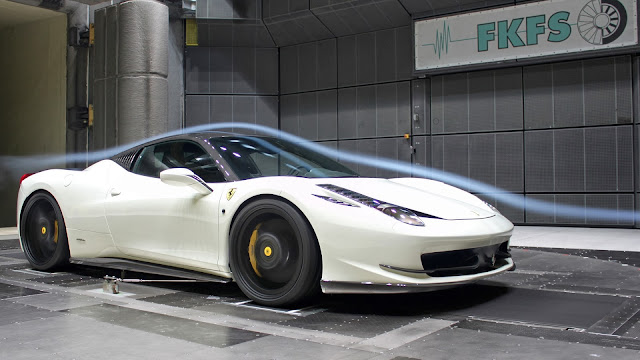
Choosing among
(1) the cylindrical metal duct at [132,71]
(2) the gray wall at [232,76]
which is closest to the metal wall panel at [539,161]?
(2) the gray wall at [232,76]

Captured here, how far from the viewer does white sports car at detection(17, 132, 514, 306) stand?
10.7 ft

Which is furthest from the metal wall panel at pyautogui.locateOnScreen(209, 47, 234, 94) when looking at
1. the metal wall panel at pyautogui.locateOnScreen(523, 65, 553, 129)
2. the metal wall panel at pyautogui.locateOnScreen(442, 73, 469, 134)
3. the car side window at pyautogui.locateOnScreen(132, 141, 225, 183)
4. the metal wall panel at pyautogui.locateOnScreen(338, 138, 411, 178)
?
the car side window at pyautogui.locateOnScreen(132, 141, 225, 183)

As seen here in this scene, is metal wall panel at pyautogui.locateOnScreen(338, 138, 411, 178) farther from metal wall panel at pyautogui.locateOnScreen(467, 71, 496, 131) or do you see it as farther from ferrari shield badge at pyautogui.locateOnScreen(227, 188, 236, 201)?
ferrari shield badge at pyautogui.locateOnScreen(227, 188, 236, 201)

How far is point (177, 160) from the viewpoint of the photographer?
4438 millimetres

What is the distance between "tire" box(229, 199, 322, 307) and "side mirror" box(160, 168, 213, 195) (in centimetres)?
37

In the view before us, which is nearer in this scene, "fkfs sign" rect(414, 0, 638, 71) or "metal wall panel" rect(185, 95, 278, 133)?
"fkfs sign" rect(414, 0, 638, 71)

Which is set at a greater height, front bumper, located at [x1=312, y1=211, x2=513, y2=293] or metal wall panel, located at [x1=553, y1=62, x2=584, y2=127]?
metal wall panel, located at [x1=553, y1=62, x2=584, y2=127]

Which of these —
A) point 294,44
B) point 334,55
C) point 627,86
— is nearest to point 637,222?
point 627,86

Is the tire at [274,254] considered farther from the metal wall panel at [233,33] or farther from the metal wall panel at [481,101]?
the metal wall panel at [233,33]

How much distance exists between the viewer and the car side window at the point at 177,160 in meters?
4.14

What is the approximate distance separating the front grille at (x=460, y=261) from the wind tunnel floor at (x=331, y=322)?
25 centimetres

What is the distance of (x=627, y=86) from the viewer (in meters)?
10.0

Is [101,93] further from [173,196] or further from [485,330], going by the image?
[485,330]

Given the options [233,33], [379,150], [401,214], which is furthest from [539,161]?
[401,214]
